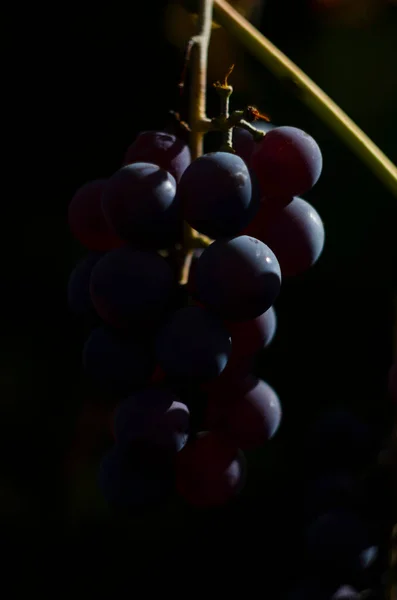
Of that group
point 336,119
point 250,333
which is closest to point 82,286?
point 250,333

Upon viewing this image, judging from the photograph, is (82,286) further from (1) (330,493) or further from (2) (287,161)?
(1) (330,493)

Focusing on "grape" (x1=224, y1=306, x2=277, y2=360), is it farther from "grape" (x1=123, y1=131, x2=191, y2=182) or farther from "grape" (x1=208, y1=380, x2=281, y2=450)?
"grape" (x1=123, y1=131, x2=191, y2=182)

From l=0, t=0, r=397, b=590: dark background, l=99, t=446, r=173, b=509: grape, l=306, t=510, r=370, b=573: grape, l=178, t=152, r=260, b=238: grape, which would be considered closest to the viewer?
l=178, t=152, r=260, b=238: grape

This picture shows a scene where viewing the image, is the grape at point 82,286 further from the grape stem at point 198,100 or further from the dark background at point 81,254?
the dark background at point 81,254

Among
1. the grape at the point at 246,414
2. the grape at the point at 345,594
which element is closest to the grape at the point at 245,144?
the grape at the point at 246,414

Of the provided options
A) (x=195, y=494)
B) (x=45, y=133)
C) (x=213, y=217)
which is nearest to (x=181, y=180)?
(x=213, y=217)

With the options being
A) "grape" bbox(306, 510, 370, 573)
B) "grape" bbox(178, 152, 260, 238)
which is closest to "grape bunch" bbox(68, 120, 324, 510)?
"grape" bbox(178, 152, 260, 238)

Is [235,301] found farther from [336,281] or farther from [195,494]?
[336,281]
